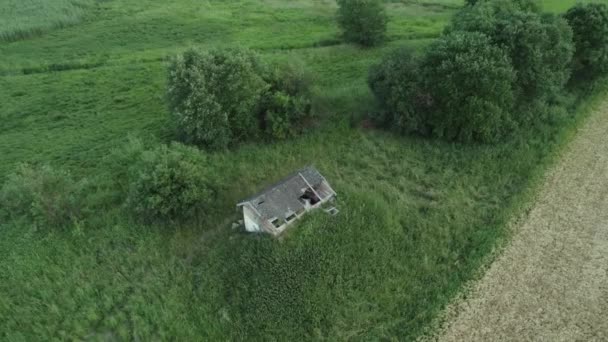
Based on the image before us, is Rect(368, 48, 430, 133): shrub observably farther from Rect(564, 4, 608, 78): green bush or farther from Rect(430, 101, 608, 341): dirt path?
Rect(564, 4, 608, 78): green bush

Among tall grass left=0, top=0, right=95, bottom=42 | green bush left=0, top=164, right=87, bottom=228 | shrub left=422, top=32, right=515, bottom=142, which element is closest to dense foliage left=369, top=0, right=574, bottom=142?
shrub left=422, top=32, right=515, bottom=142

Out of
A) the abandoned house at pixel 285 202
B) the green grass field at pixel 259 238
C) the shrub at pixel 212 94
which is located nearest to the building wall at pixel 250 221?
the abandoned house at pixel 285 202

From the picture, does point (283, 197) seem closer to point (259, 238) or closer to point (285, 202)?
point (285, 202)

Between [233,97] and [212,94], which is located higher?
[212,94]

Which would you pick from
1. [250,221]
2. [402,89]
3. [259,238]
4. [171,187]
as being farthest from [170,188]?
→ [402,89]

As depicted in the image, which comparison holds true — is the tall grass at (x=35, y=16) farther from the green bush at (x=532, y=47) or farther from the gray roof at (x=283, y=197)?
the green bush at (x=532, y=47)

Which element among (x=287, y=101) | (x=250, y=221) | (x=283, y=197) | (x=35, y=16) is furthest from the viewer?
(x=35, y=16)

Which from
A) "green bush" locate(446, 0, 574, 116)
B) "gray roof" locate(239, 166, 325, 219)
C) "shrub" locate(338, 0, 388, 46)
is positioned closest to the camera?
"gray roof" locate(239, 166, 325, 219)
